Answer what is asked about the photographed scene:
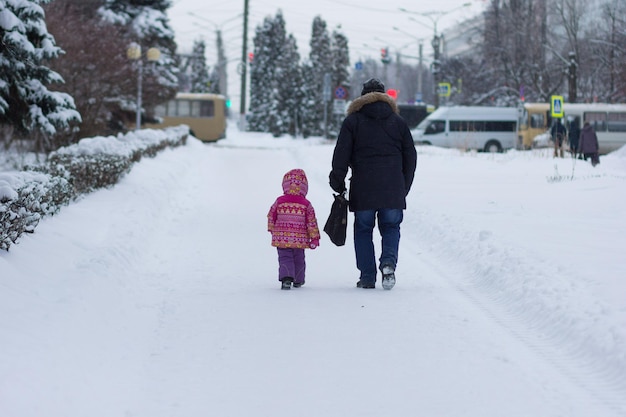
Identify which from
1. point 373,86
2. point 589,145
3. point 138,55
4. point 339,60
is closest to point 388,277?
point 373,86

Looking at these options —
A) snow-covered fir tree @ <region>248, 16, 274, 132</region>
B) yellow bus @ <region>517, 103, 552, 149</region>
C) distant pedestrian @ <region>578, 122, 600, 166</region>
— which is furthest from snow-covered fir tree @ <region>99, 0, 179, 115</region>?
snow-covered fir tree @ <region>248, 16, 274, 132</region>

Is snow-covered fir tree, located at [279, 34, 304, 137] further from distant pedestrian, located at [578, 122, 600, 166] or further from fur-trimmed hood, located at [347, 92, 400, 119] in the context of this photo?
fur-trimmed hood, located at [347, 92, 400, 119]

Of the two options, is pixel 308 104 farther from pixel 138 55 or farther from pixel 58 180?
pixel 58 180

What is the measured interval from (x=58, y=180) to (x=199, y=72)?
4593 inches

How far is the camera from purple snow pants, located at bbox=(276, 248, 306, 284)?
8.05m

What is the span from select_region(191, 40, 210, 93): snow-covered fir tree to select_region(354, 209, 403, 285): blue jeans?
109 m

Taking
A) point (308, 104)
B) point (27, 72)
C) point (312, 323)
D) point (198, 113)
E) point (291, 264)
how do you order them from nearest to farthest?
1. point (312, 323)
2. point (291, 264)
3. point (27, 72)
4. point (198, 113)
5. point (308, 104)

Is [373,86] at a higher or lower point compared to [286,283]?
higher

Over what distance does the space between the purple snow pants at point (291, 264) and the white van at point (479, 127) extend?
1558 inches

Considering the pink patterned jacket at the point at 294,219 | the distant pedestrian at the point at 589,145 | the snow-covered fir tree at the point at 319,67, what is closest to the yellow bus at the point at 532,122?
the distant pedestrian at the point at 589,145

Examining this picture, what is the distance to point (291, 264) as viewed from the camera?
8.07m

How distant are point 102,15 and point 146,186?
22582 mm

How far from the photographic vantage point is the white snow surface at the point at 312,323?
4.72 metres

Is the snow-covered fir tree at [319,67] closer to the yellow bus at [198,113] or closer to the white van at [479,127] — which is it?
the yellow bus at [198,113]
